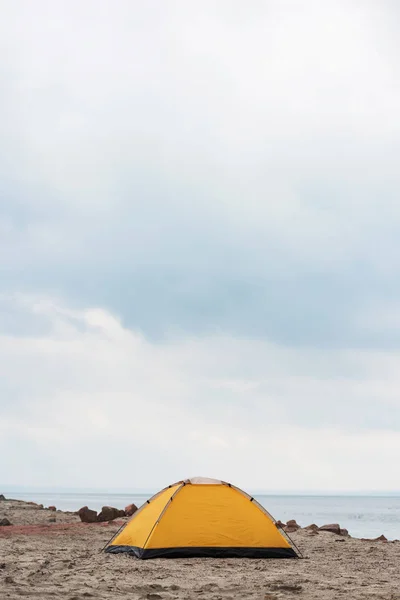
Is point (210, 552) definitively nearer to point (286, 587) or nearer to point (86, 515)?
point (286, 587)

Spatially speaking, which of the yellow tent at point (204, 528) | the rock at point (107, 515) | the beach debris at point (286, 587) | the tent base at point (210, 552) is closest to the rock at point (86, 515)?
the rock at point (107, 515)

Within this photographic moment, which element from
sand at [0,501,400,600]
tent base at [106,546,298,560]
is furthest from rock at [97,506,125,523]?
tent base at [106,546,298,560]

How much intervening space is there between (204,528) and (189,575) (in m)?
2.27

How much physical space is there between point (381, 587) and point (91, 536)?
10.3m

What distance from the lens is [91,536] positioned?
60.1 ft

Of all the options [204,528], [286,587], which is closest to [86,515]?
[204,528]

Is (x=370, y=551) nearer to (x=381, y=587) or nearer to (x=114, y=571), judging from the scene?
(x=381, y=587)

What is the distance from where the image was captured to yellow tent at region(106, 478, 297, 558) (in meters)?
13.0

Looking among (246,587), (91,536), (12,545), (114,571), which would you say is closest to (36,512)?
(91,536)

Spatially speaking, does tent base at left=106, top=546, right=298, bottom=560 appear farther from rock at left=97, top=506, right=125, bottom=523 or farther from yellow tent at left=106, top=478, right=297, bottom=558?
rock at left=97, top=506, right=125, bottom=523

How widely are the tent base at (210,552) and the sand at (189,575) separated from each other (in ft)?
0.85

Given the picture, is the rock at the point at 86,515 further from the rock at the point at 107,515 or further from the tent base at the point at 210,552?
the tent base at the point at 210,552

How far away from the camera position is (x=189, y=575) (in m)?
11.0

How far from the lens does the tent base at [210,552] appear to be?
1285 centimetres
